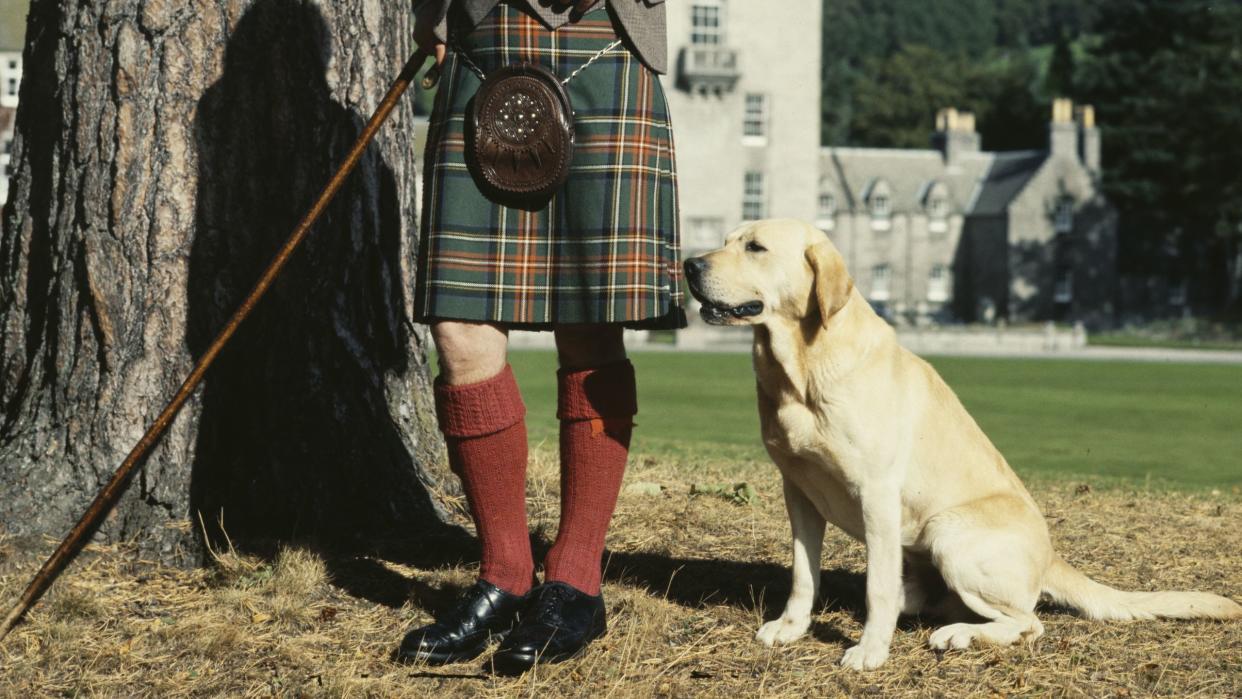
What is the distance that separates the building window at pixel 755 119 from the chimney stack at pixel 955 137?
18.8 meters

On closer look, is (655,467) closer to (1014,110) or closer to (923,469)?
(923,469)

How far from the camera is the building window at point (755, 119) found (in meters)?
48.6

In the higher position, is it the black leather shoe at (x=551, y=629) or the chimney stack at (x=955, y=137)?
the chimney stack at (x=955, y=137)

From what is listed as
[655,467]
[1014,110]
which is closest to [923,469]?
[655,467]

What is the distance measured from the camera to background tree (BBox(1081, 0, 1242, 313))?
52.1 m

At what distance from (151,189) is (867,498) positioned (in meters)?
2.52

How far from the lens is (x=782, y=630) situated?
3.82m

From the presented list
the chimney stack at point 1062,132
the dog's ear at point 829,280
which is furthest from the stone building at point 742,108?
the dog's ear at point 829,280

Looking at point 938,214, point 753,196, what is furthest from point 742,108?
point 938,214

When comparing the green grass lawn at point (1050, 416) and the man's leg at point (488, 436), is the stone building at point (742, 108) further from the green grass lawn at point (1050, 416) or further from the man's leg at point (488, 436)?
the man's leg at point (488, 436)

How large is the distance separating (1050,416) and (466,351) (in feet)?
36.4

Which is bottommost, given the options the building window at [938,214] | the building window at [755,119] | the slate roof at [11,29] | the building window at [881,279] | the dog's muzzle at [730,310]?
the building window at [881,279]

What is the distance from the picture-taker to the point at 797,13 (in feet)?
156

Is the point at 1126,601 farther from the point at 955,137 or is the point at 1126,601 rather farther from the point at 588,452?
the point at 955,137
